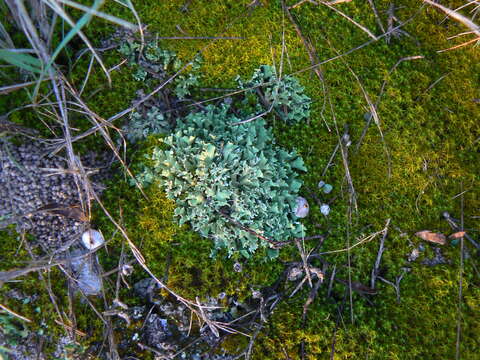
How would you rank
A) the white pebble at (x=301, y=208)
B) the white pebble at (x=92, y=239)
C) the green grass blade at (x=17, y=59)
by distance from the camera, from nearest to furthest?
the green grass blade at (x=17, y=59) < the white pebble at (x=92, y=239) < the white pebble at (x=301, y=208)

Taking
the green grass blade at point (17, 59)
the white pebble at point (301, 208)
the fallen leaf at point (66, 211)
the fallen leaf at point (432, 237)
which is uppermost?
the green grass blade at point (17, 59)

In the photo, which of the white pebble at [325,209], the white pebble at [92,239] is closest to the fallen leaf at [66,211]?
the white pebble at [92,239]

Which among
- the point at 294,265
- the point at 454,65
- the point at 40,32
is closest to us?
the point at 40,32

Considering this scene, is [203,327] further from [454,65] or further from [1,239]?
[454,65]

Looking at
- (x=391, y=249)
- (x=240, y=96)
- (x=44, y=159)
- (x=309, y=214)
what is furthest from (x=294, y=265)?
(x=44, y=159)

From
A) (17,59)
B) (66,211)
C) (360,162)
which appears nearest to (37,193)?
(66,211)

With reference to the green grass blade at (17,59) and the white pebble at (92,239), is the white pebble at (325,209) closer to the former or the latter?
the white pebble at (92,239)

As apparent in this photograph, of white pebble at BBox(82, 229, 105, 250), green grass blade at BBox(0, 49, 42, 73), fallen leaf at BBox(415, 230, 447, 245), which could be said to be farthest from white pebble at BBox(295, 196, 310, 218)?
green grass blade at BBox(0, 49, 42, 73)
